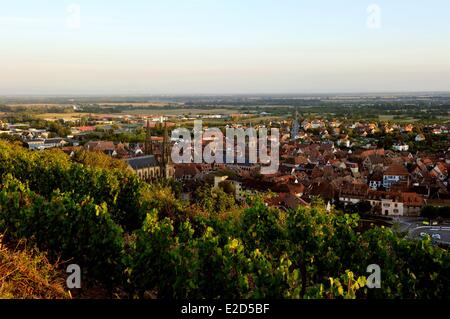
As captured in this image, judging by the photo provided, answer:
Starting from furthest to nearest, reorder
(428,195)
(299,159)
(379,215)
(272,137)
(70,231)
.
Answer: (272,137) < (299,159) < (428,195) < (379,215) < (70,231)

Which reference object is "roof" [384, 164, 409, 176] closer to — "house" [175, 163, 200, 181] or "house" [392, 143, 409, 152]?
"house" [175, 163, 200, 181]

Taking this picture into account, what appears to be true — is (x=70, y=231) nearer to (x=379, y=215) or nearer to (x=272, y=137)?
(x=379, y=215)

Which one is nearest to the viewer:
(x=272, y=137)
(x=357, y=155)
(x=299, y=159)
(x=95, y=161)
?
(x=95, y=161)

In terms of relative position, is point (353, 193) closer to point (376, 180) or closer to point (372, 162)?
point (376, 180)

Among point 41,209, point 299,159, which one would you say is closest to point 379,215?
point 299,159

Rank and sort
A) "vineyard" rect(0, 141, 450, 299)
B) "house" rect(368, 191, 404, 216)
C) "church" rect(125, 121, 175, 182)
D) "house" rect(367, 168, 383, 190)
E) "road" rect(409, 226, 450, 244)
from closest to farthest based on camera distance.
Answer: "vineyard" rect(0, 141, 450, 299)
"road" rect(409, 226, 450, 244)
"house" rect(368, 191, 404, 216)
"church" rect(125, 121, 175, 182)
"house" rect(367, 168, 383, 190)

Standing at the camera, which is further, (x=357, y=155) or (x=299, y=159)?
(x=357, y=155)

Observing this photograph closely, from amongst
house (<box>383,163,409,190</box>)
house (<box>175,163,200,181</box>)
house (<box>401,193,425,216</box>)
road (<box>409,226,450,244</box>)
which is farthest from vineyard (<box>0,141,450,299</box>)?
house (<box>383,163,409,190</box>)
